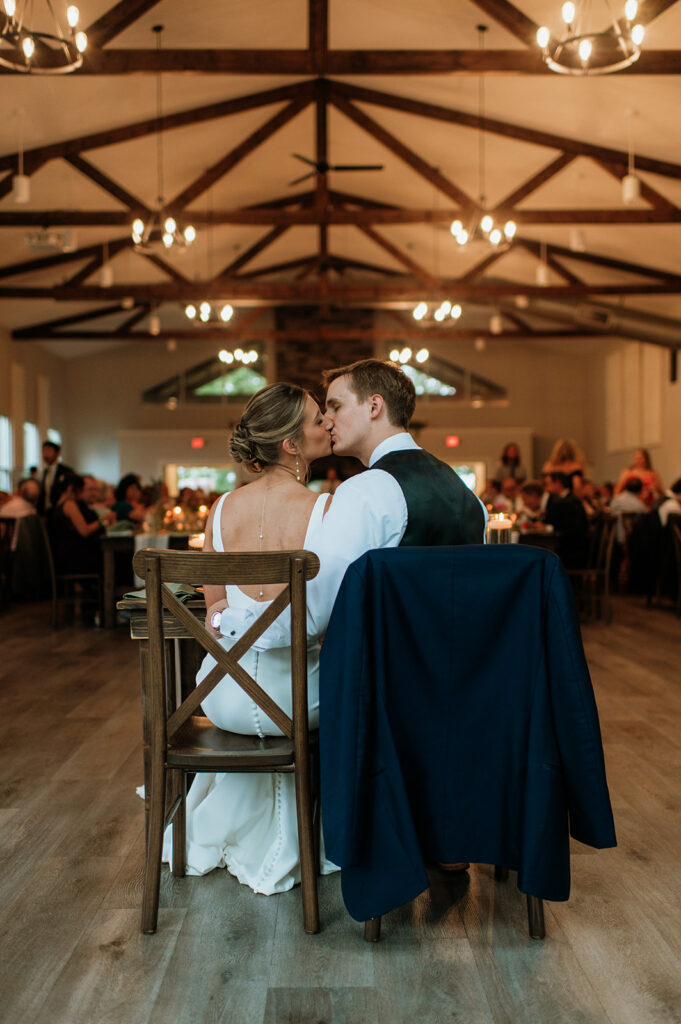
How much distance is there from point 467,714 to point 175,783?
891mm

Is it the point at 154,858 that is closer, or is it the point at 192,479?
the point at 154,858

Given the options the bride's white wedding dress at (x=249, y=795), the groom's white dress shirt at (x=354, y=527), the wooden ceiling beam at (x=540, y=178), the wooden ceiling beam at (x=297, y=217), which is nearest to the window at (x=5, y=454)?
the wooden ceiling beam at (x=297, y=217)

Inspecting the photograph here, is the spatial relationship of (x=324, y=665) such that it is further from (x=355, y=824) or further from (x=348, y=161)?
(x=348, y=161)

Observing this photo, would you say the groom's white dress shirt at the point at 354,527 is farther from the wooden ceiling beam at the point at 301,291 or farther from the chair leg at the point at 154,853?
the wooden ceiling beam at the point at 301,291

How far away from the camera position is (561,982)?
1865 mm

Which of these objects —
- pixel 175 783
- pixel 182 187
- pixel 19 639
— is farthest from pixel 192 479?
pixel 175 783

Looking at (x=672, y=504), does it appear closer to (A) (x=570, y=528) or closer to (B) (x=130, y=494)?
(A) (x=570, y=528)

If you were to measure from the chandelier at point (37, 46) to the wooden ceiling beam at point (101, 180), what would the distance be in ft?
13.0

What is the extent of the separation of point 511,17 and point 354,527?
5384 millimetres

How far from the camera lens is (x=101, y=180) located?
351 inches

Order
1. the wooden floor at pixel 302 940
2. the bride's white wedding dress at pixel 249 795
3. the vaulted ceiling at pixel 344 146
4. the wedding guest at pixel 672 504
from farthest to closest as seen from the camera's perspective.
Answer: the wedding guest at pixel 672 504
the vaulted ceiling at pixel 344 146
the bride's white wedding dress at pixel 249 795
the wooden floor at pixel 302 940

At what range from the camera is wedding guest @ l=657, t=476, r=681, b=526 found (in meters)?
8.10

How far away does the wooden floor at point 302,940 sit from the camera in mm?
1779

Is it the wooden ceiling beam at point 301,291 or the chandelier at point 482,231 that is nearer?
the chandelier at point 482,231
